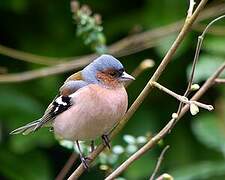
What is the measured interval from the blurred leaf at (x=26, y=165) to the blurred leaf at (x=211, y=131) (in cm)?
99

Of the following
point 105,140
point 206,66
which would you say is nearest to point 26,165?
point 206,66

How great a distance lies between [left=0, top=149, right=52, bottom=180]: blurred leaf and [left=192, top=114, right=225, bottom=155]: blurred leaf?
3.24 ft

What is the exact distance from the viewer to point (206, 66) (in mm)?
3551

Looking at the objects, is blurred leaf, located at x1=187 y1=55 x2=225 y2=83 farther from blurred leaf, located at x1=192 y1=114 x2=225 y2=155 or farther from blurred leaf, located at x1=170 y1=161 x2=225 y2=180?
blurred leaf, located at x1=170 y1=161 x2=225 y2=180

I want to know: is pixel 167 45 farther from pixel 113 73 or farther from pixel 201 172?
pixel 113 73

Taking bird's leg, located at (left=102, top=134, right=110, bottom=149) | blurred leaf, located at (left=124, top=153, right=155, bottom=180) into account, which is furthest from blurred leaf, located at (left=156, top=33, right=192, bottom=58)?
bird's leg, located at (left=102, top=134, right=110, bottom=149)

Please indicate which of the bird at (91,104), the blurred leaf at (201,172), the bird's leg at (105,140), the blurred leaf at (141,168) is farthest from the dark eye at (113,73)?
the blurred leaf at (141,168)

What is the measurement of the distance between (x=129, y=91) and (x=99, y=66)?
1253 millimetres

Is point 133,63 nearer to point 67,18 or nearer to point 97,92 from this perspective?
point 67,18

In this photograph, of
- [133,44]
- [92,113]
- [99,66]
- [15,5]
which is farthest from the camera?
[15,5]

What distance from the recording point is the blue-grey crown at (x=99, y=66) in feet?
8.80

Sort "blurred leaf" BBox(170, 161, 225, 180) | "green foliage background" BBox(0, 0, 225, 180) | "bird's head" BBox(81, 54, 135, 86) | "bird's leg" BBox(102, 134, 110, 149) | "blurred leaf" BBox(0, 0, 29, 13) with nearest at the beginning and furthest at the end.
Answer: "bird's leg" BBox(102, 134, 110, 149), "bird's head" BBox(81, 54, 135, 86), "blurred leaf" BBox(170, 161, 225, 180), "green foliage background" BBox(0, 0, 225, 180), "blurred leaf" BBox(0, 0, 29, 13)

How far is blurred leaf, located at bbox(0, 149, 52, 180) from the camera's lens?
3.80 metres

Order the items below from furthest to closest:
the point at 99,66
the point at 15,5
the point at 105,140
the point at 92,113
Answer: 1. the point at 15,5
2. the point at 99,66
3. the point at 92,113
4. the point at 105,140
